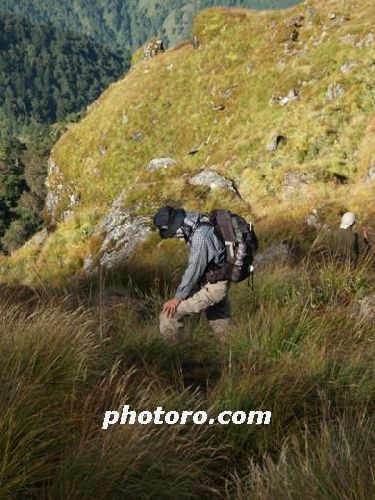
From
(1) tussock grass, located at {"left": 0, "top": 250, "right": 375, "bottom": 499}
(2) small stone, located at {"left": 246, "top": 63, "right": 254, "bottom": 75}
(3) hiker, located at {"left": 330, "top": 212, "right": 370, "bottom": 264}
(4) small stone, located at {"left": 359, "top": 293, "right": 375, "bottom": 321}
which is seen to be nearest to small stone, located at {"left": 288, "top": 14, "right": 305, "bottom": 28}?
(2) small stone, located at {"left": 246, "top": 63, "right": 254, "bottom": 75}

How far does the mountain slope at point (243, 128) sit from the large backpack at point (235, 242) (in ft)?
28.8

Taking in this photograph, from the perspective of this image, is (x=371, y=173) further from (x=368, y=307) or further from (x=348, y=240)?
(x=368, y=307)

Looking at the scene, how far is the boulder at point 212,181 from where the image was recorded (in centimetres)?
1867

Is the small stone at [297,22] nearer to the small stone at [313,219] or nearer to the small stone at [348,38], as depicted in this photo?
the small stone at [348,38]

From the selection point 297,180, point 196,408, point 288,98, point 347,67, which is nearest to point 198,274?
point 196,408

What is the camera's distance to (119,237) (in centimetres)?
1708

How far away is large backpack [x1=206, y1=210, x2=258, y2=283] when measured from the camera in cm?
553

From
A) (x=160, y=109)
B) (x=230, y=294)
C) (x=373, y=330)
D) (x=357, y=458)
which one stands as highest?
(x=357, y=458)

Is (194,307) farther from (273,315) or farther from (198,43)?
(198,43)

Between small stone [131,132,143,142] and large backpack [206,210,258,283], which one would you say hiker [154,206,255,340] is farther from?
Result: small stone [131,132,143,142]

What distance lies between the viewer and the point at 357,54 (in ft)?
96.2

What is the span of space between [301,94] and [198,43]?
22029 millimetres

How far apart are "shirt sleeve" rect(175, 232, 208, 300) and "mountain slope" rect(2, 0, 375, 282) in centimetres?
884

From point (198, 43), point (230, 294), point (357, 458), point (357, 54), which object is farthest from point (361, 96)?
point (198, 43)
